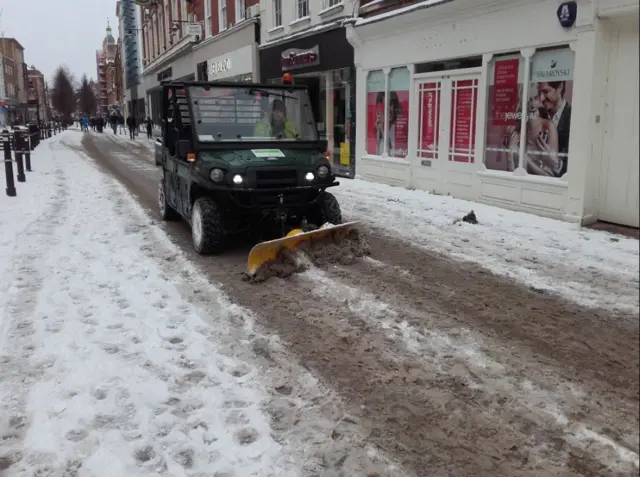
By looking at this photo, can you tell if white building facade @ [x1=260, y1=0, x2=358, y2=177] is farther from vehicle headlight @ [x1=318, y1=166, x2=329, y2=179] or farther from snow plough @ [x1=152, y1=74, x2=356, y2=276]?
vehicle headlight @ [x1=318, y1=166, x2=329, y2=179]

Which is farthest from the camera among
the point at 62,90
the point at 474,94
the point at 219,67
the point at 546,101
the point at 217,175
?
the point at 219,67

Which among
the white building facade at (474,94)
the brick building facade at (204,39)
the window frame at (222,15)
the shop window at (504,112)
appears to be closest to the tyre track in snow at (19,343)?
the white building facade at (474,94)

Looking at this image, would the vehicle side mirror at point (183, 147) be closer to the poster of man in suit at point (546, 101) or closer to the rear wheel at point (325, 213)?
the rear wheel at point (325, 213)

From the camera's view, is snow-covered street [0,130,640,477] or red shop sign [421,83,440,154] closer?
snow-covered street [0,130,640,477]

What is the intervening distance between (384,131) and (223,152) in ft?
25.5

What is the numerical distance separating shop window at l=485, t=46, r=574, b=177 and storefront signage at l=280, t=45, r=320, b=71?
23.4 feet

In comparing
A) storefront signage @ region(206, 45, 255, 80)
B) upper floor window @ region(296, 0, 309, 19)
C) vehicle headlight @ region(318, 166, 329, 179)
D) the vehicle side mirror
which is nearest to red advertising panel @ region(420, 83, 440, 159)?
vehicle headlight @ region(318, 166, 329, 179)

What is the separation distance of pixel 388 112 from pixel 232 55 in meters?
11.5

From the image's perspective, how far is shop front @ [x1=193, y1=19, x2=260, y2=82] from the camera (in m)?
20.7

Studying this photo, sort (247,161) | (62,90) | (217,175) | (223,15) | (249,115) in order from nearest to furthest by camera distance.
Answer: (62,90)
(217,175)
(247,161)
(249,115)
(223,15)

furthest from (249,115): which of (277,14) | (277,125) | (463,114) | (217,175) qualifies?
(277,14)

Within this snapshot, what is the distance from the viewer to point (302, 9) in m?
17.4

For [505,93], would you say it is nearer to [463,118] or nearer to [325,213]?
[463,118]

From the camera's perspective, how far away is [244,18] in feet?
69.9
